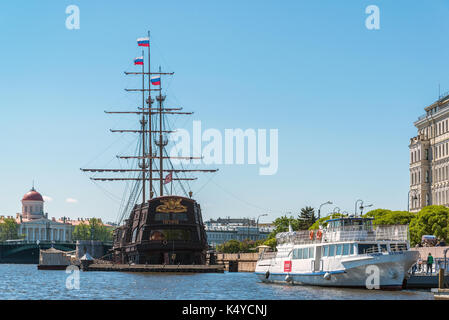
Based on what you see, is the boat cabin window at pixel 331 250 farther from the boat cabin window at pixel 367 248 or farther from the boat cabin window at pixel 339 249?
the boat cabin window at pixel 367 248

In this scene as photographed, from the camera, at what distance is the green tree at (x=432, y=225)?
8725 centimetres

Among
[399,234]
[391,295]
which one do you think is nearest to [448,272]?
[399,234]

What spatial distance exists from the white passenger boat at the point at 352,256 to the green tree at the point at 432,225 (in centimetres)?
2973

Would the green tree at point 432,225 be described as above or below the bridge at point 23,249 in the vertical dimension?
above

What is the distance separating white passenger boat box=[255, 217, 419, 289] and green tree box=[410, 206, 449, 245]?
97.5 feet

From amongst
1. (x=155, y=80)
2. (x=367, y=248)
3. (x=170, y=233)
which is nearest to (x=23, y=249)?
→ (x=155, y=80)


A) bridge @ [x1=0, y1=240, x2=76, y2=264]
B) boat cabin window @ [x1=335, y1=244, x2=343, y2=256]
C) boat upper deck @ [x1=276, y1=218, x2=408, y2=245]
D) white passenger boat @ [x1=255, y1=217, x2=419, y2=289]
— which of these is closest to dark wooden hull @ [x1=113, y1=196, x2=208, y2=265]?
white passenger boat @ [x1=255, y1=217, x2=419, y2=289]

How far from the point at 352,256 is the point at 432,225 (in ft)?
129

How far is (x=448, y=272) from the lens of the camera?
54344 millimetres

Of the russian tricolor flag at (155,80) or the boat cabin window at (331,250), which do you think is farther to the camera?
the russian tricolor flag at (155,80)

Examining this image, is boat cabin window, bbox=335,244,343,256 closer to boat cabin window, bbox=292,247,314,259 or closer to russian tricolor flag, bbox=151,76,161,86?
boat cabin window, bbox=292,247,314,259

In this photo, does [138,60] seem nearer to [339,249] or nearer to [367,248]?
[339,249]

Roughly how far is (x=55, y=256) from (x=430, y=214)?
5948 cm

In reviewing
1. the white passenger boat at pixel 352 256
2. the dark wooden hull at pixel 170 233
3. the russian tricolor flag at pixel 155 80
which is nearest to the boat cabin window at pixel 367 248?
the white passenger boat at pixel 352 256
